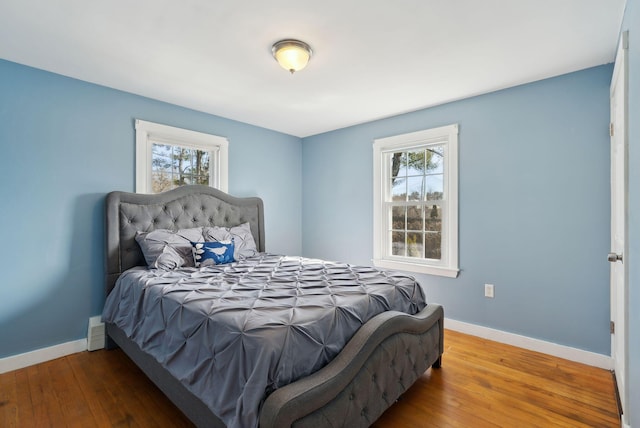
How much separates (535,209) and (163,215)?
11.5ft

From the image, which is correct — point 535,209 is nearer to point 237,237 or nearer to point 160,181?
point 237,237

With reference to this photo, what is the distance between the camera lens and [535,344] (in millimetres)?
2711

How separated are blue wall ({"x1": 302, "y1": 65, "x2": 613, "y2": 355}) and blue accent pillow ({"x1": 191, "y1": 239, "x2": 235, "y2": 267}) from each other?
7.07 ft

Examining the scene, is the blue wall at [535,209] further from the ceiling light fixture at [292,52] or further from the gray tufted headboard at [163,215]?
the gray tufted headboard at [163,215]

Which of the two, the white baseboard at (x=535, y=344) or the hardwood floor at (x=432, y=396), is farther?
the white baseboard at (x=535, y=344)

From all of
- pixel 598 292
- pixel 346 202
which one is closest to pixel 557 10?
pixel 598 292

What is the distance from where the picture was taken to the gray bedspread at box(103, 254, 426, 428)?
1297 mm

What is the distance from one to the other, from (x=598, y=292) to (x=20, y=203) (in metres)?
4.62

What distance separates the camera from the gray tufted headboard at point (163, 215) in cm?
275

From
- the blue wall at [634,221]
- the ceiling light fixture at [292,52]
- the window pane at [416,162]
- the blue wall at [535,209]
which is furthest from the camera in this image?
the window pane at [416,162]

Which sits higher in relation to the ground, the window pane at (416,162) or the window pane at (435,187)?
the window pane at (416,162)

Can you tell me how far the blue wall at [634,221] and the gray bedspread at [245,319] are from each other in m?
1.13

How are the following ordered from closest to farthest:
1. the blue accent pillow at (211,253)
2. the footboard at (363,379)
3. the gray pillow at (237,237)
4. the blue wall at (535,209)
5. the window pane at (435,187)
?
the footboard at (363,379)
the blue wall at (535,209)
the blue accent pillow at (211,253)
the gray pillow at (237,237)
the window pane at (435,187)

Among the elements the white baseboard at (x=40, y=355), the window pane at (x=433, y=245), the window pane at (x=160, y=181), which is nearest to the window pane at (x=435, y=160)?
the window pane at (x=433, y=245)
